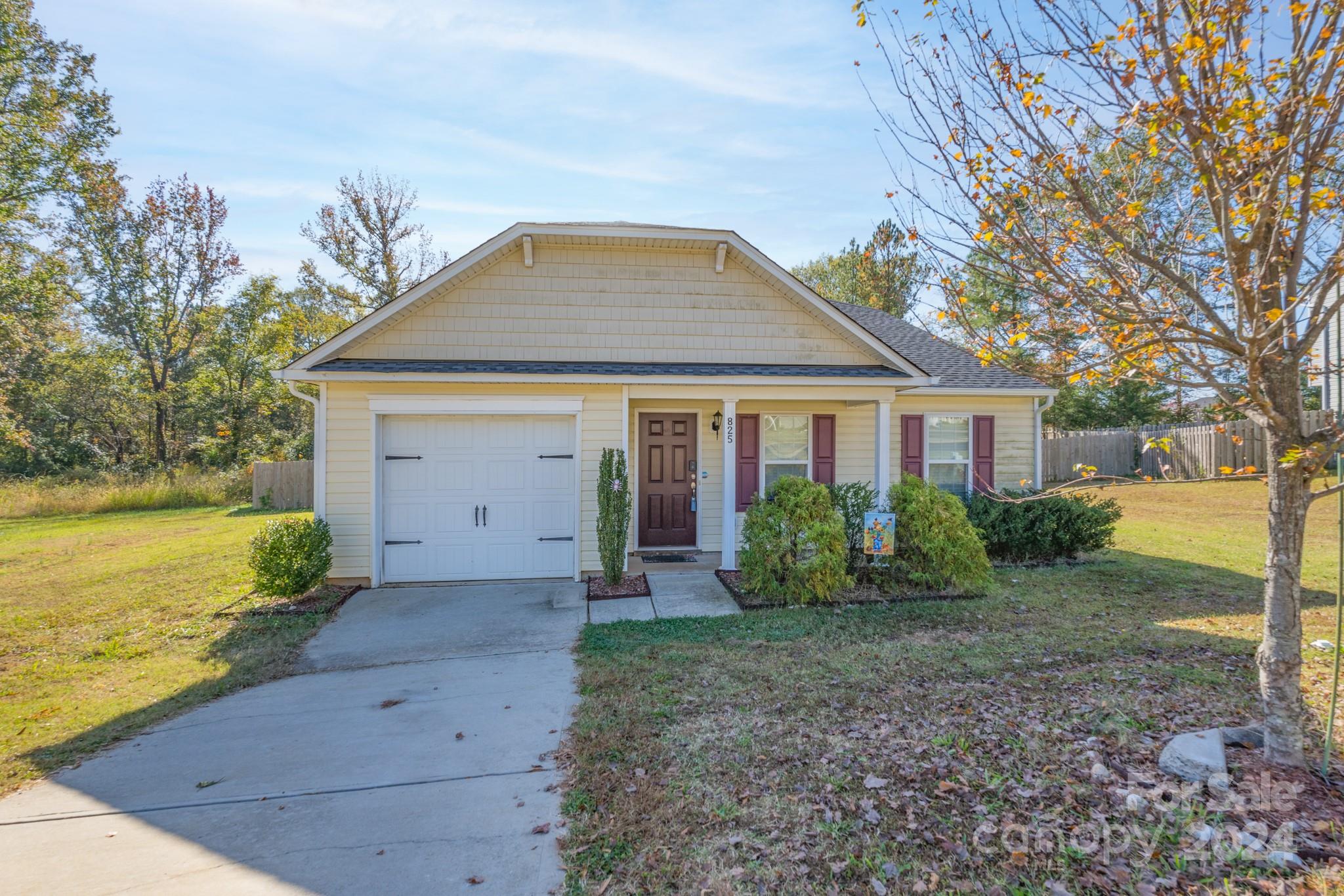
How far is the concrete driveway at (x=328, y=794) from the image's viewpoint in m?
2.61

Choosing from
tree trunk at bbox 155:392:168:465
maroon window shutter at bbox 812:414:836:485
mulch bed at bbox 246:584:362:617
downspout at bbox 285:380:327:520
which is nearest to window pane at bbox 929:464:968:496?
maroon window shutter at bbox 812:414:836:485

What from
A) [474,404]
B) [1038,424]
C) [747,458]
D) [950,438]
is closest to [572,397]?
[474,404]

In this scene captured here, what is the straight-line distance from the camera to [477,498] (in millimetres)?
7941

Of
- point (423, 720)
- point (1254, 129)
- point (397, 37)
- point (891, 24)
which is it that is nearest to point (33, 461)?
point (397, 37)

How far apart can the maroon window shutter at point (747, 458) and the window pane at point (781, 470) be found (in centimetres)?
19

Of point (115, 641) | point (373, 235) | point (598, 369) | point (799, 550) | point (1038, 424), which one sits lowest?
point (115, 641)

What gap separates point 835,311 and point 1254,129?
5.80 meters

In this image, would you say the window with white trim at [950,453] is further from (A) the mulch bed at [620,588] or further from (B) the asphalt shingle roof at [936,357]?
(A) the mulch bed at [620,588]

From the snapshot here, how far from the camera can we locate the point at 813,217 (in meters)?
9.59

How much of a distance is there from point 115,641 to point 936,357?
40.3 feet

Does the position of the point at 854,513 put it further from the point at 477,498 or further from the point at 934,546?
the point at 477,498

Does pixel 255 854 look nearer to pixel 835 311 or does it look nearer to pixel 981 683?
pixel 981 683

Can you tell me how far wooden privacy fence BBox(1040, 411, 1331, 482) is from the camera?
63.0 ft

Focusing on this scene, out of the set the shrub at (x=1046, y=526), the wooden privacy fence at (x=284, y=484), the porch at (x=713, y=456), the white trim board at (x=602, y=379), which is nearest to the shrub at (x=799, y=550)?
the white trim board at (x=602, y=379)
